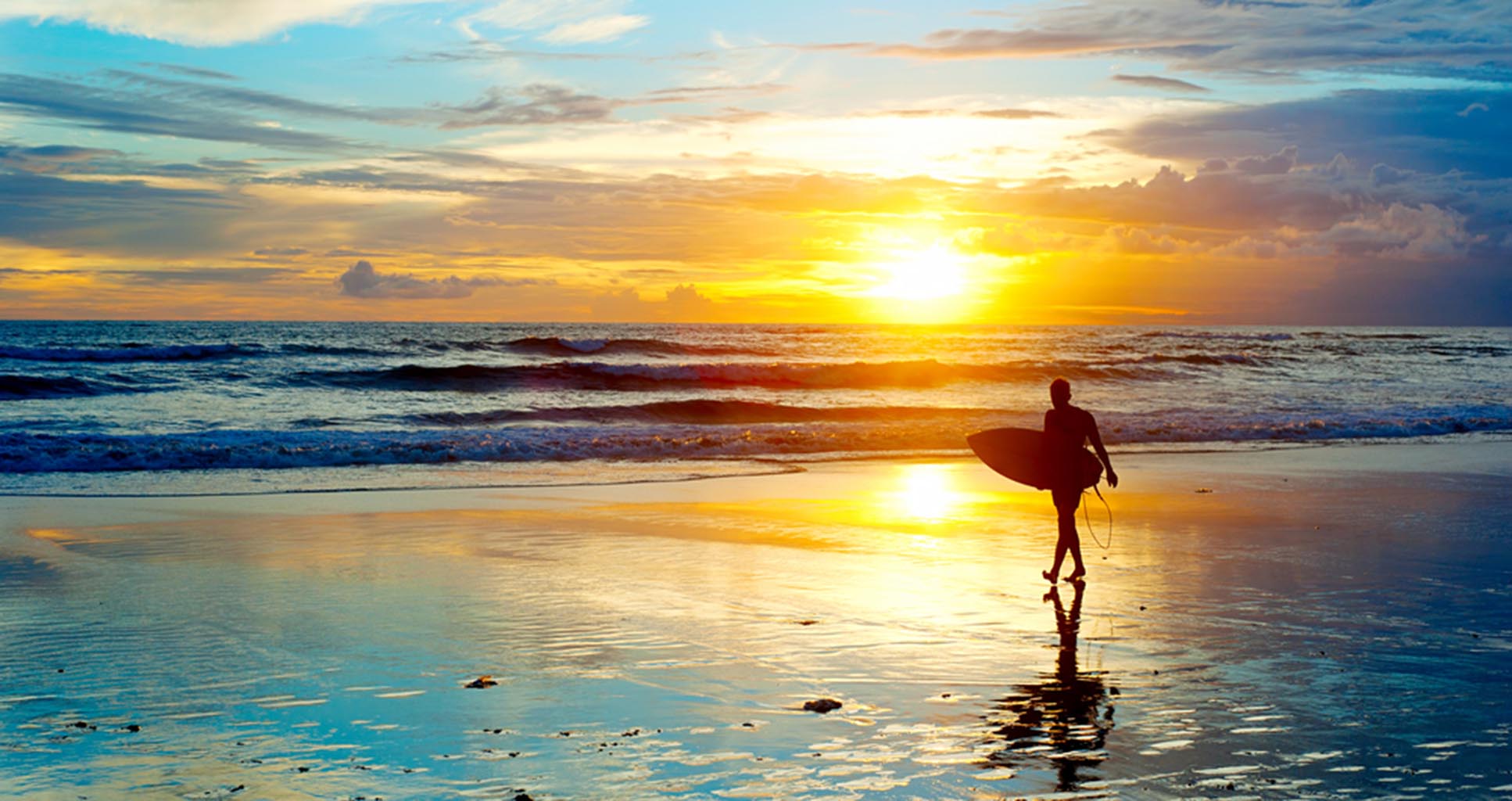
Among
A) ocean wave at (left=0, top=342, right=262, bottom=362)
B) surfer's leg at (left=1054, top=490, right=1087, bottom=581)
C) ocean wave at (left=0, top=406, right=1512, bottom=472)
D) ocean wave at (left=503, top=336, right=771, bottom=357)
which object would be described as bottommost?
ocean wave at (left=0, top=406, right=1512, bottom=472)

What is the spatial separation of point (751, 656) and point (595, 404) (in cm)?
2793

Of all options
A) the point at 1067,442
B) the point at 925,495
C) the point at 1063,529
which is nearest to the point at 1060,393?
the point at 1067,442

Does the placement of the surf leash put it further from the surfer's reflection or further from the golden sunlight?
the surfer's reflection

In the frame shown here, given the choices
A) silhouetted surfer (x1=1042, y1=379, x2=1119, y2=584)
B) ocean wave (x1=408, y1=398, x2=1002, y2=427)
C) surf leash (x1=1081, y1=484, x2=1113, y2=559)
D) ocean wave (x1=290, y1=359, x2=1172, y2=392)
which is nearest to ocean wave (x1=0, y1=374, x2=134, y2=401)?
ocean wave (x1=290, y1=359, x2=1172, y2=392)

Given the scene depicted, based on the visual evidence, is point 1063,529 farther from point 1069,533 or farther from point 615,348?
point 615,348

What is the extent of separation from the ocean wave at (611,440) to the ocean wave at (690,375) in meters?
14.5

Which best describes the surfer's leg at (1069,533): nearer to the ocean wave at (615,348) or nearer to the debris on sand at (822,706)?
the debris on sand at (822,706)

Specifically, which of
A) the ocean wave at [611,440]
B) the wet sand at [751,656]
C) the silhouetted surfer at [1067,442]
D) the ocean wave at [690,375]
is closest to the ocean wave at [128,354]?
the ocean wave at [690,375]

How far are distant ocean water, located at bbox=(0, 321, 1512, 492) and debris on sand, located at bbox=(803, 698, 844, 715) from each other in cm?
1167

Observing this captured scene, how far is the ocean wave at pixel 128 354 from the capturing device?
4772 cm

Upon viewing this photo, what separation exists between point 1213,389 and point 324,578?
127ft

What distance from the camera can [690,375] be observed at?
44.7m

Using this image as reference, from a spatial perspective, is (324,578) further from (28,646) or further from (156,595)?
(28,646)

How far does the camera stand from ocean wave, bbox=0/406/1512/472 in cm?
1933
